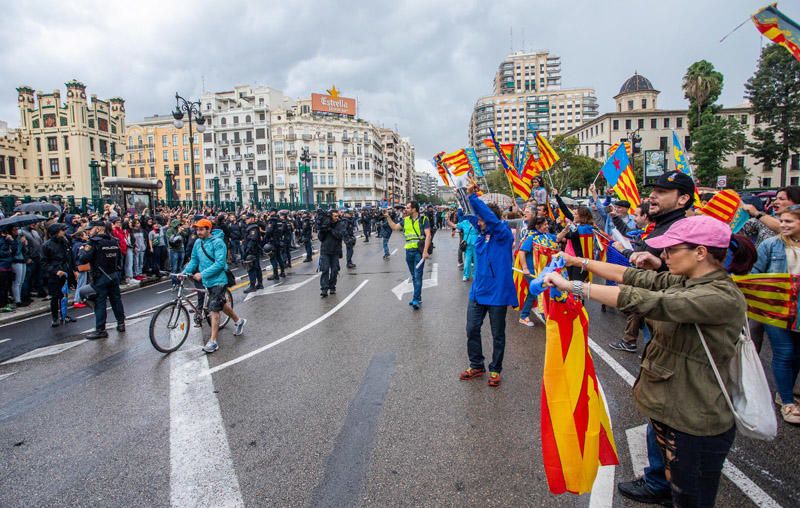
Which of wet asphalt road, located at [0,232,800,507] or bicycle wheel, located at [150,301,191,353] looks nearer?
wet asphalt road, located at [0,232,800,507]

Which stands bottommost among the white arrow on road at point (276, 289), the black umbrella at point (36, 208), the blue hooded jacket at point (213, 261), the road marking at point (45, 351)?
the road marking at point (45, 351)

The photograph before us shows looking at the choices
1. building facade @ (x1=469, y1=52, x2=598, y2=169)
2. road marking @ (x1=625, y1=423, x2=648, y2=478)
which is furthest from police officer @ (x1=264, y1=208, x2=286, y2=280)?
building facade @ (x1=469, y1=52, x2=598, y2=169)

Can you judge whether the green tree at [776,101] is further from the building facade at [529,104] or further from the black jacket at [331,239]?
the building facade at [529,104]

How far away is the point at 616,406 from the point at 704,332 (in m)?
2.43

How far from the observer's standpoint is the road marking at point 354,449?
309 centimetres

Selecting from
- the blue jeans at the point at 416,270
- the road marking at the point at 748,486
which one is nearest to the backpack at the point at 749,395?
the road marking at the point at 748,486

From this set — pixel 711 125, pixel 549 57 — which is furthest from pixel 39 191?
pixel 549 57

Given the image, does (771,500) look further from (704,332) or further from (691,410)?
(704,332)

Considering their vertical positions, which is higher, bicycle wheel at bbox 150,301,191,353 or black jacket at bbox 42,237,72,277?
black jacket at bbox 42,237,72,277

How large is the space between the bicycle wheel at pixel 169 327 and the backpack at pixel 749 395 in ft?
21.3

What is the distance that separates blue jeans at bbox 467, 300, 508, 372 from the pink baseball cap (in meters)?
2.84

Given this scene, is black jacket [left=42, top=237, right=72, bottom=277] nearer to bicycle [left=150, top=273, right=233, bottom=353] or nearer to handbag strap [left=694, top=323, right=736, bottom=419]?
bicycle [left=150, top=273, right=233, bottom=353]

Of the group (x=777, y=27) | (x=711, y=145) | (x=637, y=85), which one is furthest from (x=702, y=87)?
(x=777, y=27)

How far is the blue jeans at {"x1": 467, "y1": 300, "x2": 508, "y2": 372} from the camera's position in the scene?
195 inches
